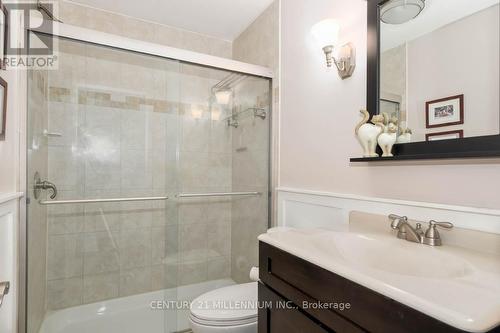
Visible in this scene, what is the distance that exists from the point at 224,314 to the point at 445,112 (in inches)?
51.6

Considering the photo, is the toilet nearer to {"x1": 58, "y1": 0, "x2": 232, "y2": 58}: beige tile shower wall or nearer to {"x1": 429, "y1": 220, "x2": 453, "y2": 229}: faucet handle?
{"x1": 429, "y1": 220, "x2": 453, "y2": 229}: faucet handle

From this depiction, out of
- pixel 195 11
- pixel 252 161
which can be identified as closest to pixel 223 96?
pixel 252 161

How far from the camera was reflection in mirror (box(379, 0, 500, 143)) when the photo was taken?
2.99ft

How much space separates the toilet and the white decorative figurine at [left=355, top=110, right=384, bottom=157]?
3.18 feet

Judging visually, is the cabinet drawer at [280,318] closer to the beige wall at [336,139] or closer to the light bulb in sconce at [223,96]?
the beige wall at [336,139]

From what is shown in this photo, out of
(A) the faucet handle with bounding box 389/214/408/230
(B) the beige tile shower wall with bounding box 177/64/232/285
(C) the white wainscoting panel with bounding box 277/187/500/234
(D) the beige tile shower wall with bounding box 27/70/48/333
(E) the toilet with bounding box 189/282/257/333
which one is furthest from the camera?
(B) the beige tile shower wall with bounding box 177/64/232/285

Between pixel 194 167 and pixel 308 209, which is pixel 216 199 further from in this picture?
pixel 308 209

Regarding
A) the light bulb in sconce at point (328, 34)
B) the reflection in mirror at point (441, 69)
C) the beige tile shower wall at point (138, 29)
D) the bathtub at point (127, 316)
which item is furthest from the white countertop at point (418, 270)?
the beige tile shower wall at point (138, 29)

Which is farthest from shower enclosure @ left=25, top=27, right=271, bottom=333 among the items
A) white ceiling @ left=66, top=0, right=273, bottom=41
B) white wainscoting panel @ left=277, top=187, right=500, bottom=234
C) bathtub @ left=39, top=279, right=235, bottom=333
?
white ceiling @ left=66, top=0, right=273, bottom=41

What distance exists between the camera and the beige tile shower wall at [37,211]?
153cm

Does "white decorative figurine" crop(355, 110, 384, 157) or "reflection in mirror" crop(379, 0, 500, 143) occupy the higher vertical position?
"reflection in mirror" crop(379, 0, 500, 143)

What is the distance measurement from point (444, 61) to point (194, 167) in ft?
5.22

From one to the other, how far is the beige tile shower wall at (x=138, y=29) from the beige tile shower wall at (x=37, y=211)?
72 centimetres

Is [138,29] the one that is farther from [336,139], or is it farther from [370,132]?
[370,132]
